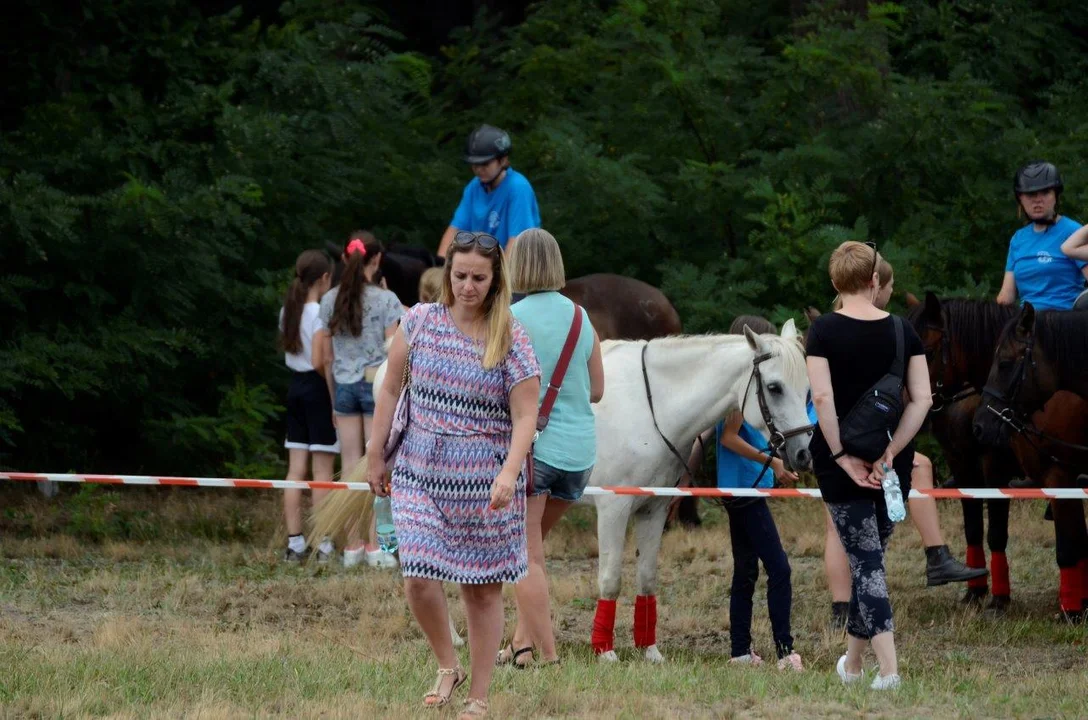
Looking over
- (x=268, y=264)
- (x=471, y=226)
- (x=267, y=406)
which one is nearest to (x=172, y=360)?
(x=267, y=406)

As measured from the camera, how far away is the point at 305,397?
10789 mm

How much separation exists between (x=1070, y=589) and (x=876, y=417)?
324 centimetres

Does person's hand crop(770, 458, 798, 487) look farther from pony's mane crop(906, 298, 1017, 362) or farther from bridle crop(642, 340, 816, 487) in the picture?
pony's mane crop(906, 298, 1017, 362)

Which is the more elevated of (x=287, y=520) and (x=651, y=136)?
(x=651, y=136)

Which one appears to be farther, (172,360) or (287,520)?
(172,360)

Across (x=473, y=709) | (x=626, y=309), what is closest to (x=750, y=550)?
(x=473, y=709)

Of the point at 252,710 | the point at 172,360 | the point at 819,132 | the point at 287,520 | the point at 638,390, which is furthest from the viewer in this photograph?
the point at 819,132

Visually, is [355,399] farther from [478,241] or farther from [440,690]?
[478,241]

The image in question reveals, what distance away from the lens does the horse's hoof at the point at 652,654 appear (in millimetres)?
7297

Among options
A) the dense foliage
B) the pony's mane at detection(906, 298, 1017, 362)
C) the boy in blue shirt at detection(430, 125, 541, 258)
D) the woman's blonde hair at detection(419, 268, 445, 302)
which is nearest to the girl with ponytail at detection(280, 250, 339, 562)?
the dense foliage

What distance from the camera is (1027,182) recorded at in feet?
28.3

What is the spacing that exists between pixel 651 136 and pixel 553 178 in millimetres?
1002

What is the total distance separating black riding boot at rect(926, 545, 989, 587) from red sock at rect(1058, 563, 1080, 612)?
0.46 metres

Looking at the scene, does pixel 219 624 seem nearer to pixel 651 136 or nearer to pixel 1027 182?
pixel 1027 182
